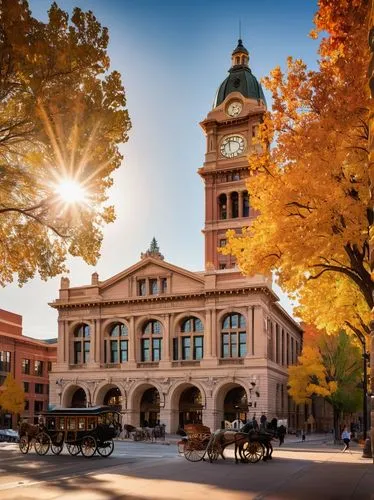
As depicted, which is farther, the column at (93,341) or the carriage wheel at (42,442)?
the column at (93,341)

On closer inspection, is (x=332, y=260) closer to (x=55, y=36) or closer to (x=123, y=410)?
(x=55, y=36)

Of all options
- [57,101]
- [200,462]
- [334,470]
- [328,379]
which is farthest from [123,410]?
[57,101]

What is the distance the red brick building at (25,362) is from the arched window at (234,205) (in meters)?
30.9

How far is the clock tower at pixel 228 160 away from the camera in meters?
75.6

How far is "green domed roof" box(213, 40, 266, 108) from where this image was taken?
259 ft

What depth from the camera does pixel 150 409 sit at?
65562 mm

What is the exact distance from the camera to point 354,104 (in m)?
16.1

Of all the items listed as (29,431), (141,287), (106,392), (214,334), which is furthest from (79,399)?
(29,431)

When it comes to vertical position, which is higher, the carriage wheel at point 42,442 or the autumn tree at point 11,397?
the carriage wheel at point 42,442

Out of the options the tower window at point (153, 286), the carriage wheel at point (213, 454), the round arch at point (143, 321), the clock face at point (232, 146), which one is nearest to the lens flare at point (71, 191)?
the carriage wheel at point (213, 454)

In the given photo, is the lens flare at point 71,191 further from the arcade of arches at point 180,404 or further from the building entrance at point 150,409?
the building entrance at point 150,409

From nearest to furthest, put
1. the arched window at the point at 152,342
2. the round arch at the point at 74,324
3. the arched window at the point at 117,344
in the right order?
the arched window at the point at 152,342
the arched window at the point at 117,344
the round arch at the point at 74,324

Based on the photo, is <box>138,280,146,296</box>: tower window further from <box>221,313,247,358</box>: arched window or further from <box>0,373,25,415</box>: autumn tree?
<box>0,373,25,415</box>: autumn tree

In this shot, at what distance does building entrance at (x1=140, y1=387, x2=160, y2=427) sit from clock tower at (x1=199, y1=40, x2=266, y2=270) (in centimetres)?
1717
